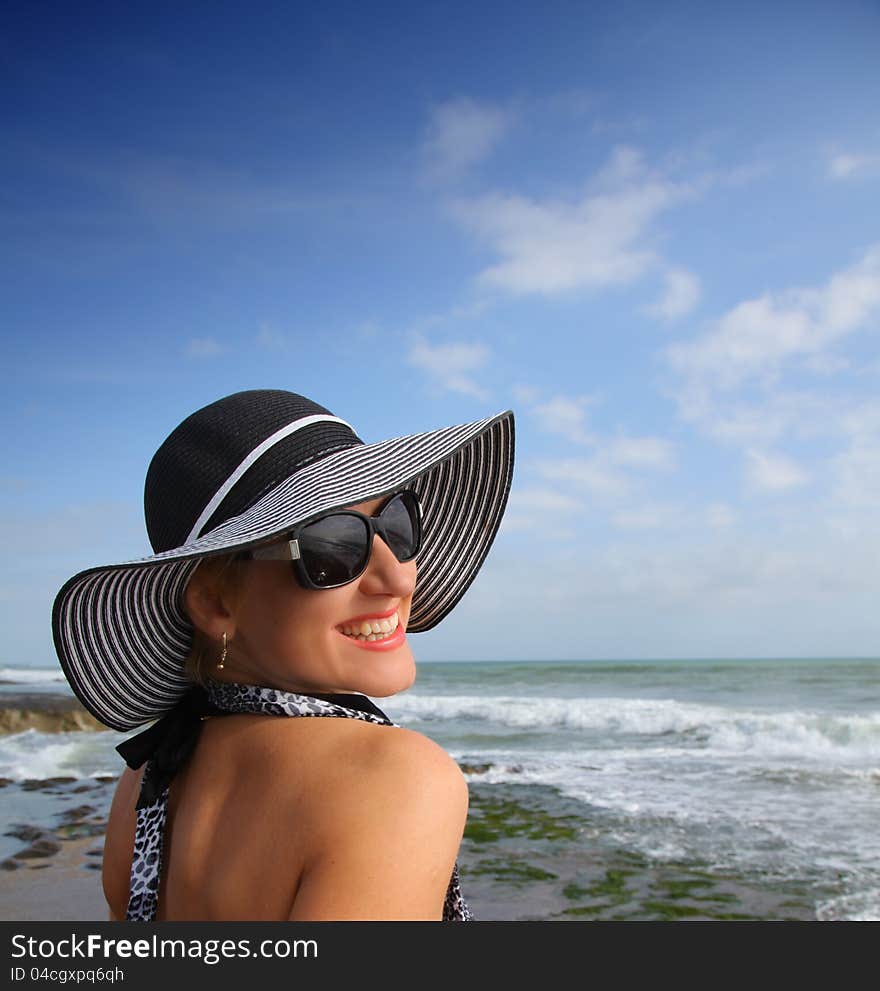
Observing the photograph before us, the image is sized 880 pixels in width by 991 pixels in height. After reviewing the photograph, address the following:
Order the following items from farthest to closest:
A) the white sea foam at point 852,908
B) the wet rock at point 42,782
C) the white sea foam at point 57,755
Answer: the white sea foam at point 57,755, the wet rock at point 42,782, the white sea foam at point 852,908

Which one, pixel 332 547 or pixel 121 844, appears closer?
pixel 332 547

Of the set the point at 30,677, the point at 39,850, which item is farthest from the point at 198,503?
the point at 30,677

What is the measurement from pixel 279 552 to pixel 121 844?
2.78 feet

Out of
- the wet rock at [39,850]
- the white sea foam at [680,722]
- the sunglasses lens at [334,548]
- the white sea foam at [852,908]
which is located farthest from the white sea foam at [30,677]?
the sunglasses lens at [334,548]

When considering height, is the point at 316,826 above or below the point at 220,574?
below

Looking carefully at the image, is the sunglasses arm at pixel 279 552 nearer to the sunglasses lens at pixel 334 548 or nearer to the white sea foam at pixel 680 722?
the sunglasses lens at pixel 334 548

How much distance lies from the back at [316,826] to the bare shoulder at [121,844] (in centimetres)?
34

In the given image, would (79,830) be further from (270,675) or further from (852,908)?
(270,675)

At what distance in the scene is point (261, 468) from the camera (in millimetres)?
1791

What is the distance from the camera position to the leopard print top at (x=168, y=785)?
158 centimetres

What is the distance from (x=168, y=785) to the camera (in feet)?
5.61

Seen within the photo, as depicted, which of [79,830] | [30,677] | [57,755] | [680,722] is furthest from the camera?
[30,677]

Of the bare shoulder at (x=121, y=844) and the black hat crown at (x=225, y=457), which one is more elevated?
the black hat crown at (x=225, y=457)
